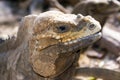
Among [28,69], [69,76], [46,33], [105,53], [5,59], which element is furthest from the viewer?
[105,53]

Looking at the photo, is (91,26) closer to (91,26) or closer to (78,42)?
(91,26)

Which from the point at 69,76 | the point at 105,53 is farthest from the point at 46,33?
the point at 105,53

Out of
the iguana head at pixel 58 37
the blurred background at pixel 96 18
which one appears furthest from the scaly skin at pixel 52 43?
the blurred background at pixel 96 18

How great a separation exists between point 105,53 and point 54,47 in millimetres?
2474

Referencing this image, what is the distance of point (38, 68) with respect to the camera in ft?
6.72

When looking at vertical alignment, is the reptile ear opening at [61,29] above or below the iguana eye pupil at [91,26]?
below

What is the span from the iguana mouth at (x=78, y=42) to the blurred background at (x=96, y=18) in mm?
744

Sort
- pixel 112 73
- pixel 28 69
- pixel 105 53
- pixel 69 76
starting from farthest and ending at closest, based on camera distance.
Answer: pixel 105 53 → pixel 112 73 → pixel 69 76 → pixel 28 69

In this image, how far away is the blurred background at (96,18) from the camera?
374 cm

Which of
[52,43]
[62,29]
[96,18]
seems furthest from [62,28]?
[96,18]

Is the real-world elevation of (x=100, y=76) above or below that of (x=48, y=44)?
above

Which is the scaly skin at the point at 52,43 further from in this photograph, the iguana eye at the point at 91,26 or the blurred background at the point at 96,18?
the blurred background at the point at 96,18

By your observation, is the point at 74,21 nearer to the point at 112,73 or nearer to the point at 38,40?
the point at 38,40

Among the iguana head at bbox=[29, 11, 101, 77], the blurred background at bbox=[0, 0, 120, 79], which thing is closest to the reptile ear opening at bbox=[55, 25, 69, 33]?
the iguana head at bbox=[29, 11, 101, 77]
